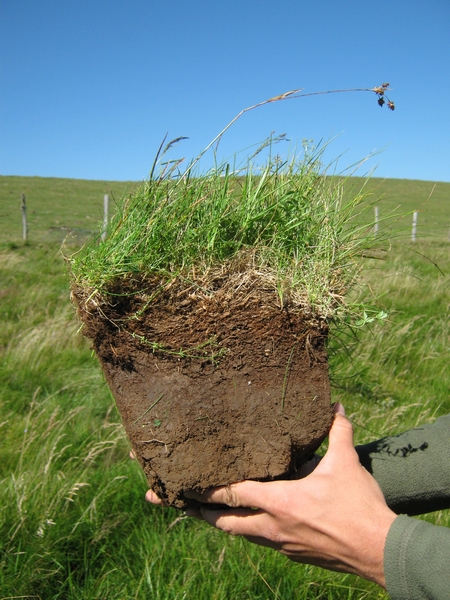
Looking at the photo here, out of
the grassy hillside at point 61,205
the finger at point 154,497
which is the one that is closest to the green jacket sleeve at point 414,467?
the finger at point 154,497

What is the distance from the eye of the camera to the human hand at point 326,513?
114cm

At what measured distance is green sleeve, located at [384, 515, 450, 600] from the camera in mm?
A: 1044

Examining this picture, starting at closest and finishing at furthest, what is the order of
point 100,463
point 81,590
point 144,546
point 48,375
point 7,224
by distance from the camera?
point 81,590
point 144,546
point 100,463
point 48,375
point 7,224

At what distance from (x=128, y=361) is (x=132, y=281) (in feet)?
0.76

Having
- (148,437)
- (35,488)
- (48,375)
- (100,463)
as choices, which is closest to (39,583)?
(35,488)

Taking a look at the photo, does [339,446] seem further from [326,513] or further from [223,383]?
[223,383]

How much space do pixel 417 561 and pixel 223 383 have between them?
2.06 ft

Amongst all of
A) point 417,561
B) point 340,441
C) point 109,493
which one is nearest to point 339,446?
point 340,441

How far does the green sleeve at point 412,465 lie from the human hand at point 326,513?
12.1 inches

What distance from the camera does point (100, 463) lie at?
2646 mm

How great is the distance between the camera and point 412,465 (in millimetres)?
1531

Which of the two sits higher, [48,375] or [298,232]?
[298,232]

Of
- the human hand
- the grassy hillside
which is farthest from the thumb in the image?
the grassy hillside

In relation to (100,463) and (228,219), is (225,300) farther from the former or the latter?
(100,463)
